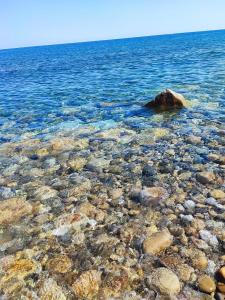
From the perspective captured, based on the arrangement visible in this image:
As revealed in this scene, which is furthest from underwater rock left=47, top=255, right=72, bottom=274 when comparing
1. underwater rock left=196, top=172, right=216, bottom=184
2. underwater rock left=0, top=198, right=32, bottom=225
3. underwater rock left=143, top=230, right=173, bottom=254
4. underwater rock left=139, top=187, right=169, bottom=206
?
underwater rock left=196, top=172, right=216, bottom=184

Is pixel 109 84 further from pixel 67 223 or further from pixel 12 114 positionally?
pixel 67 223

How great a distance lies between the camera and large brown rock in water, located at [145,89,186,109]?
16.5 metres

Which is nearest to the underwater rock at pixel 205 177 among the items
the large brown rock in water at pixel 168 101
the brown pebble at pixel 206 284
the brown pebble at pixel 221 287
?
the brown pebble at pixel 206 284

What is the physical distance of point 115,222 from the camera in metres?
6.80

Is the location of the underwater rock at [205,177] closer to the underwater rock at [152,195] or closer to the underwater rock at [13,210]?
the underwater rock at [152,195]

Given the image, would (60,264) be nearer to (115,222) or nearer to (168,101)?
(115,222)

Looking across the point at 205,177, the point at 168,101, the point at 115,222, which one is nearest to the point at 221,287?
the point at 115,222

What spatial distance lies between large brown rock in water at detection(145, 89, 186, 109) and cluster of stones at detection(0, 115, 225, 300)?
18.4ft

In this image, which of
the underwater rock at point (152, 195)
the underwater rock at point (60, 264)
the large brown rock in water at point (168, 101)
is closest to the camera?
the underwater rock at point (60, 264)

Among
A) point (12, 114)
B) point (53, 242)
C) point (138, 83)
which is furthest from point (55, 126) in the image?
point (138, 83)

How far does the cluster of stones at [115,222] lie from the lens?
5.20m

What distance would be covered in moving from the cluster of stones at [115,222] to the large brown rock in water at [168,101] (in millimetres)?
5621

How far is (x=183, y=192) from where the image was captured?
7.80 meters

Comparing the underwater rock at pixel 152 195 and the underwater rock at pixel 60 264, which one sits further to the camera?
the underwater rock at pixel 152 195
